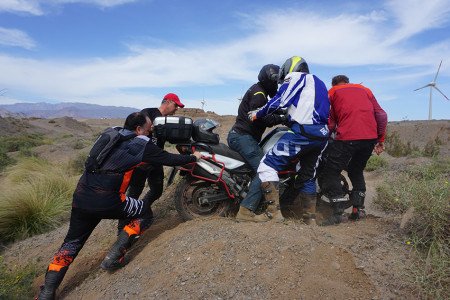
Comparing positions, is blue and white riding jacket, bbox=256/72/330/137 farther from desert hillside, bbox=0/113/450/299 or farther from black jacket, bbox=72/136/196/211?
black jacket, bbox=72/136/196/211

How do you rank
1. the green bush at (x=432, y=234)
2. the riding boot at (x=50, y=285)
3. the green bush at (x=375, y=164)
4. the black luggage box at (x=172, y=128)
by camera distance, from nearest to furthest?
the green bush at (x=432, y=234)
the riding boot at (x=50, y=285)
the black luggage box at (x=172, y=128)
the green bush at (x=375, y=164)

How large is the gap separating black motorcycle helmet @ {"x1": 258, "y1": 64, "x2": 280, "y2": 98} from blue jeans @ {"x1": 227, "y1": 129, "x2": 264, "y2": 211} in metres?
0.69

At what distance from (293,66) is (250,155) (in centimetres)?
119

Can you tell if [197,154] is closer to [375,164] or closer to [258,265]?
[258,265]

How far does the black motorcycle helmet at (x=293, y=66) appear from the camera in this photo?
14.8ft

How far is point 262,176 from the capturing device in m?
4.43

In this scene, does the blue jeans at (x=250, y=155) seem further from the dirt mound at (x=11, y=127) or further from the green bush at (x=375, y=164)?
the dirt mound at (x=11, y=127)

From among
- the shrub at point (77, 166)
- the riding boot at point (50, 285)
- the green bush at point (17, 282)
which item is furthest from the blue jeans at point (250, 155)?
the shrub at point (77, 166)

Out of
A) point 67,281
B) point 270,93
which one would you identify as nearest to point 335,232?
point 270,93

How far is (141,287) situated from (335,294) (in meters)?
1.75

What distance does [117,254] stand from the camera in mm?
4066

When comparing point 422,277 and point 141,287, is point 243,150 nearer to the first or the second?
point 141,287

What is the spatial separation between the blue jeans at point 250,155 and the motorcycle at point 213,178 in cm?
8

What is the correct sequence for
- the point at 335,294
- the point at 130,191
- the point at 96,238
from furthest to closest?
the point at 96,238, the point at 130,191, the point at 335,294
